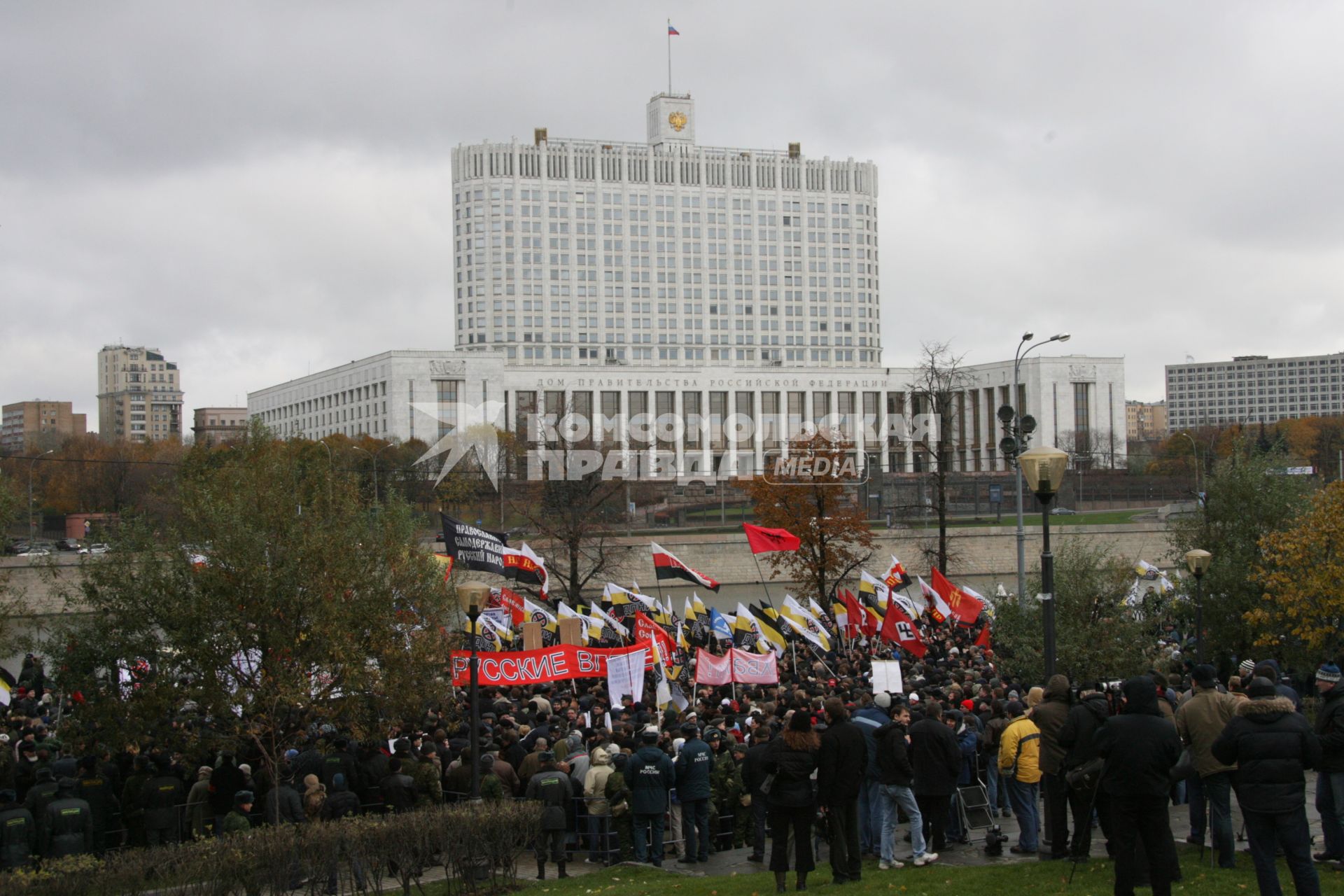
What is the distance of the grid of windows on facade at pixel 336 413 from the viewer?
430 feet

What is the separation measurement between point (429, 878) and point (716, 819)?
3.17 meters

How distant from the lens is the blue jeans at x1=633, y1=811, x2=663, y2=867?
13453mm

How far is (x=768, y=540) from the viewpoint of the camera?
109 feet

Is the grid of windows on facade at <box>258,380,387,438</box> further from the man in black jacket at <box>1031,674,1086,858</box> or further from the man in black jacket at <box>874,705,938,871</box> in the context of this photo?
the man in black jacket at <box>1031,674,1086,858</box>

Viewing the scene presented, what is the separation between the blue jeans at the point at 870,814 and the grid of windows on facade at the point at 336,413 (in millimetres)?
114648

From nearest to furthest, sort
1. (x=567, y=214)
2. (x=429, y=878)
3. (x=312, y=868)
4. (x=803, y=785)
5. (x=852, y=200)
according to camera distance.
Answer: (x=803, y=785)
(x=312, y=868)
(x=429, y=878)
(x=567, y=214)
(x=852, y=200)

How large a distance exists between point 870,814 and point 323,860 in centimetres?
541

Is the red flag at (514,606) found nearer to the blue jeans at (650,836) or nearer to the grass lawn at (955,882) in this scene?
the blue jeans at (650,836)

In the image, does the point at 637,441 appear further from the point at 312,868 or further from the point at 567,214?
the point at 312,868

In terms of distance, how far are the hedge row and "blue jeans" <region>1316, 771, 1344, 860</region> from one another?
7241 mm

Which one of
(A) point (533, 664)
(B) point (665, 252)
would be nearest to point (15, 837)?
(A) point (533, 664)

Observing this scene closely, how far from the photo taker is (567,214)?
5994 inches

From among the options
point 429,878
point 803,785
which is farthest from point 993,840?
point 429,878

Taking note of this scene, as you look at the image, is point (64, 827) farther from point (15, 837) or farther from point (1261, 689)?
point (1261, 689)
